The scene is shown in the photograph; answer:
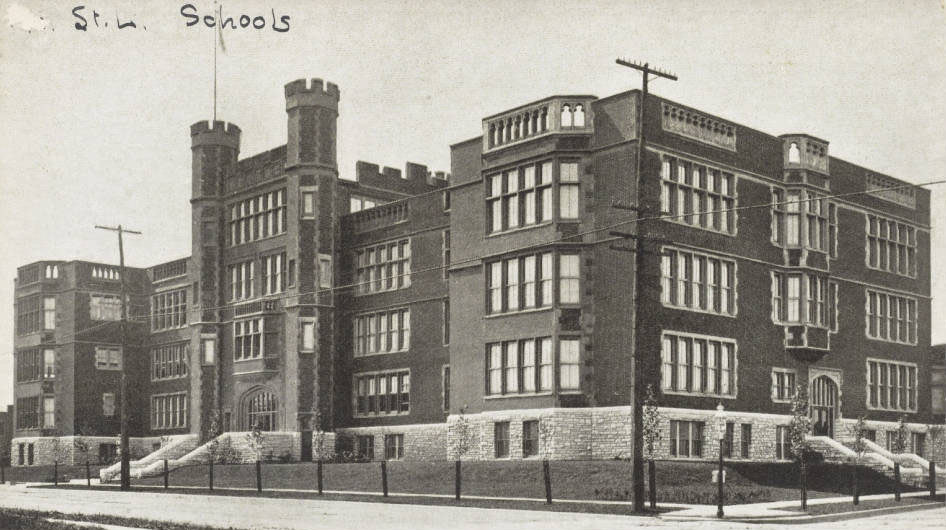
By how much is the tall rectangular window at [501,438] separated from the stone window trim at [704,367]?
5.99m

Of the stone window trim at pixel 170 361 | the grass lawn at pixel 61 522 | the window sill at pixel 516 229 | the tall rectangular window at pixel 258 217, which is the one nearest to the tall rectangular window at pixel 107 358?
the stone window trim at pixel 170 361

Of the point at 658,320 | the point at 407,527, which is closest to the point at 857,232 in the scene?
the point at 658,320

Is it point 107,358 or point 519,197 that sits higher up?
point 519,197

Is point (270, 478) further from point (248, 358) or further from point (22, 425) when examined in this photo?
point (22, 425)

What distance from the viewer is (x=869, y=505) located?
100 feet

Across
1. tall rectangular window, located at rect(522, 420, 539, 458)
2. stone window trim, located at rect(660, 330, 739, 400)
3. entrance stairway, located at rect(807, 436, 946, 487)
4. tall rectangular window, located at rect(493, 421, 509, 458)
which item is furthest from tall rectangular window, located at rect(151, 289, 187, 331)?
entrance stairway, located at rect(807, 436, 946, 487)

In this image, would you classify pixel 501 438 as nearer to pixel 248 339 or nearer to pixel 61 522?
pixel 248 339

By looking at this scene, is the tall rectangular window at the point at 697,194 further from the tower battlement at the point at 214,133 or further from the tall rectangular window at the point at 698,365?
the tower battlement at the point at 214,133

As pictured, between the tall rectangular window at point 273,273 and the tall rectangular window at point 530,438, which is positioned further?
the tall rectangular window at point 273,273

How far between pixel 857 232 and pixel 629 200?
15.1 metres

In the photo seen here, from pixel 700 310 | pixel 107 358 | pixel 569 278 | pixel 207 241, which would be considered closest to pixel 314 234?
pixel 207 241

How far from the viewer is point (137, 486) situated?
47.6 m

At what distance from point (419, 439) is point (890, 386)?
21130mm

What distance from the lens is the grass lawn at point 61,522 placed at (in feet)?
76.6
